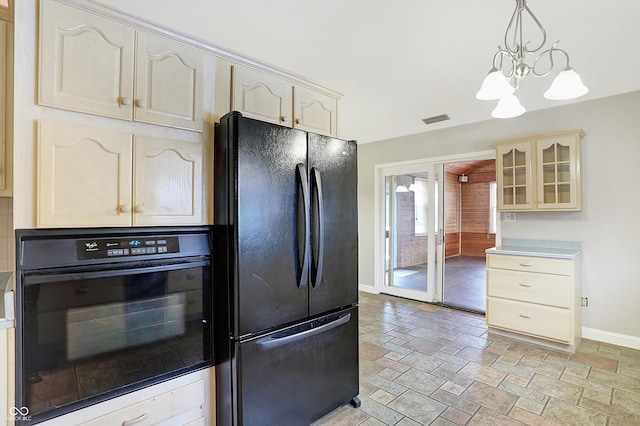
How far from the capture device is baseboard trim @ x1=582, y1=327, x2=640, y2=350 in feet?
10.3

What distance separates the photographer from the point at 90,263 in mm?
1345

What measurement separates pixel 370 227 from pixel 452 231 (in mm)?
5456

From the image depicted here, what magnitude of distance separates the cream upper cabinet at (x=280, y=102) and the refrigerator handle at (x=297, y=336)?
1.30m

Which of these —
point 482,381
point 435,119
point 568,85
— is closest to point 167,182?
point 568,85

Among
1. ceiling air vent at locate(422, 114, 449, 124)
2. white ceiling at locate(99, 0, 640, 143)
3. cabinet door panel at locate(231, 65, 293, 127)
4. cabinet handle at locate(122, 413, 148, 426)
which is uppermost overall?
white ceiling at locate(99, 0, 640, 143)

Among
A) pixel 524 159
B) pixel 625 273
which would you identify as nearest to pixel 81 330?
pixel 524 159

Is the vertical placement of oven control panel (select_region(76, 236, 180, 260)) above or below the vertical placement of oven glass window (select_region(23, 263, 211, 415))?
above

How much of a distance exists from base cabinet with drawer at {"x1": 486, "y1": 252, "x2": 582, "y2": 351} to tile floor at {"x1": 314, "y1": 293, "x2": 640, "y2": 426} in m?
0.16

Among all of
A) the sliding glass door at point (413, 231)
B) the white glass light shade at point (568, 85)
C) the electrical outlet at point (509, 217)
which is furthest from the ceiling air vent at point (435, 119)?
the white glass light shade at point (568, 85)

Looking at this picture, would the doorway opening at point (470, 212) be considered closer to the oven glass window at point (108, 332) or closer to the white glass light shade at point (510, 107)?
the white glass light shade at point (510, 107)

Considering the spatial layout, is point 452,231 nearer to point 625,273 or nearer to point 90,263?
point 625,273

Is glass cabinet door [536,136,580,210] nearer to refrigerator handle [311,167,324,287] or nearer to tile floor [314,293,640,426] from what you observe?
tile floor [314,293,640,426]

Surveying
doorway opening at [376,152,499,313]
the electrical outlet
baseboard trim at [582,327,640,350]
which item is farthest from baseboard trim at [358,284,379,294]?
baseboard trim at [582,327,640,350]

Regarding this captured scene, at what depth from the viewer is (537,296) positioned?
126 inches
